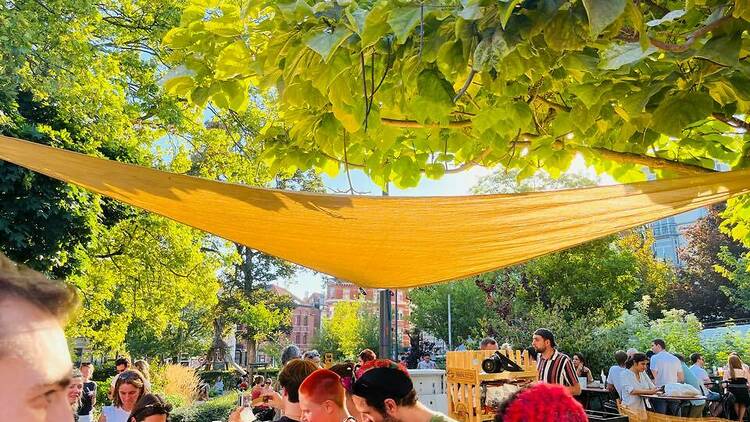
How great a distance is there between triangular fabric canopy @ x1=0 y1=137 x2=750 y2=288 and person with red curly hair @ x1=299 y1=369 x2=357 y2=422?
75cm

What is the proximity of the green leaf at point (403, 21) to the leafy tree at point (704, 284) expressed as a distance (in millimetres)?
37555

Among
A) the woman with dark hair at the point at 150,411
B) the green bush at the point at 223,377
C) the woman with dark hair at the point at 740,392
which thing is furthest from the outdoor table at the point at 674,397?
the green bush at the point at 223,377

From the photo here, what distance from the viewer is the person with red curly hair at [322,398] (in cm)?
338

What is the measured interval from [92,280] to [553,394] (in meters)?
12.1

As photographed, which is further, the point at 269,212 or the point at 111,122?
the point at 111,122

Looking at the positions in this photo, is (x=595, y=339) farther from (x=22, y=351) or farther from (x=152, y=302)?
(x=22, y=351)

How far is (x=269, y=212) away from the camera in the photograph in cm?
299

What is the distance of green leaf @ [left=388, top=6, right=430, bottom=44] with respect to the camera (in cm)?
147

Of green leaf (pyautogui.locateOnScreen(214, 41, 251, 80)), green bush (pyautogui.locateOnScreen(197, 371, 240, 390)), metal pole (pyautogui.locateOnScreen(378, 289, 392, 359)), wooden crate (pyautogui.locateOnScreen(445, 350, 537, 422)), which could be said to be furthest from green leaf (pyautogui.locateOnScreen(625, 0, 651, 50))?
green bush (pyautogui.locateOnScreen(197, 371, 240, 390))

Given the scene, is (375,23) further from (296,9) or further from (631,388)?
(631,388)

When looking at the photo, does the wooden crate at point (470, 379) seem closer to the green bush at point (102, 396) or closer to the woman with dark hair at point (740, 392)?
the woman with dark hair at point (740, 392)

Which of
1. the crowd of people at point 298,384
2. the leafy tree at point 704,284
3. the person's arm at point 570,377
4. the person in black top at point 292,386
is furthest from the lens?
the leafy tree at point 704,284

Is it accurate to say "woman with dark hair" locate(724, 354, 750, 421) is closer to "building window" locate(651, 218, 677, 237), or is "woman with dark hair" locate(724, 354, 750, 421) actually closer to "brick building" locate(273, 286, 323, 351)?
"building window" locate(651, 218, 677, 237)

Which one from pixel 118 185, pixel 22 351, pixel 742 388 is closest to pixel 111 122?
pixel 118 185
